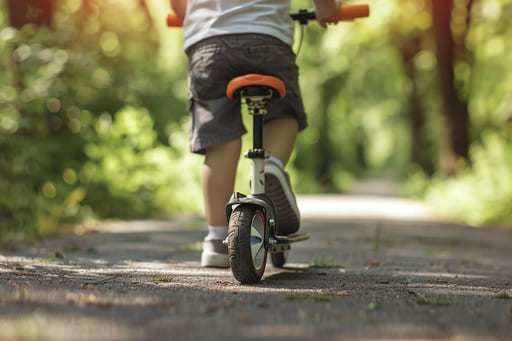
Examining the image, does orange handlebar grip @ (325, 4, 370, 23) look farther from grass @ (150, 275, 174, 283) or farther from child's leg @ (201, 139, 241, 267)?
grass @ (150, 275, 174, 283)

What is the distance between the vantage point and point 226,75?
10.2 ft

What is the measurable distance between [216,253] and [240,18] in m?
1.24

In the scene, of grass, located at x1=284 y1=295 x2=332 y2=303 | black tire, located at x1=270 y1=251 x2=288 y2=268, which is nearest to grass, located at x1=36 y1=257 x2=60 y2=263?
black tire, located at x1=270 y1=251 x2=288 y2=268

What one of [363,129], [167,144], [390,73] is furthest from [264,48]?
[363,129]

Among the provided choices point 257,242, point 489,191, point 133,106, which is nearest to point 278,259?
point 257,242

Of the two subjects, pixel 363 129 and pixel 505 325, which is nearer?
pixel 505 325

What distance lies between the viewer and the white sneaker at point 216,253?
3266 millimetres

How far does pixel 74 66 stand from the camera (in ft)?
22.2

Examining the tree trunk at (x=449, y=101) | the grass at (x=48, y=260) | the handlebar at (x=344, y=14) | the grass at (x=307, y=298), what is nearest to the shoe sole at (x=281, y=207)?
the grass at (x=307, y=298)

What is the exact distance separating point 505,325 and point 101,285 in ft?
5.02

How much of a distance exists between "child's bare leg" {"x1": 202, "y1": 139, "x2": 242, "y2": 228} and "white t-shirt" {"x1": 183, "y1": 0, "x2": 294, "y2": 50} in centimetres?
58

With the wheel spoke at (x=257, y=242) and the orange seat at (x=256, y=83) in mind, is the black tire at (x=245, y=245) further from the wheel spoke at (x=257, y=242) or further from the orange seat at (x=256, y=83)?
the orange seat at (x=256, y=83)

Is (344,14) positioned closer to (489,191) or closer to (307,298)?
(307,298)

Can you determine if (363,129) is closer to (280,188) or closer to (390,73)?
(390,73)
